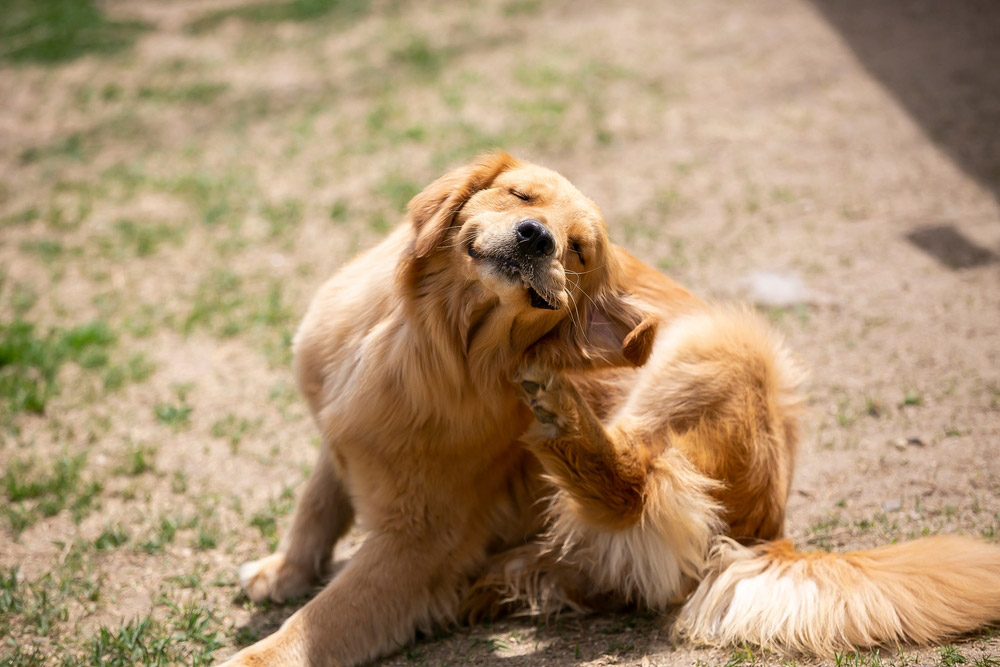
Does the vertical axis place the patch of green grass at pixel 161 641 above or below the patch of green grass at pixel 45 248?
below

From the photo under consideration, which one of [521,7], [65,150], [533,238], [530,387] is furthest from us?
[521,7]

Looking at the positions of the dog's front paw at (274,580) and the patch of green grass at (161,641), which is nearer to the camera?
the patch of green grass at (161,641)

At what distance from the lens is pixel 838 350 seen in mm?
5051

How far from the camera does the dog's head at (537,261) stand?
2842 millimetres

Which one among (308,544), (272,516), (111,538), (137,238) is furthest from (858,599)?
(137,238)

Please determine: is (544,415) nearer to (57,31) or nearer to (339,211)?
(339,211)

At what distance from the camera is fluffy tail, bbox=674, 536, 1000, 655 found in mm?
2998

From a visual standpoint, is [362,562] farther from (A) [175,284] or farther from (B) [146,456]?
(A) [175,284]

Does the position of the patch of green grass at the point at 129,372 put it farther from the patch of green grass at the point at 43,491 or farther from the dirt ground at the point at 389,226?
the patch of green grass at the point at 43,491

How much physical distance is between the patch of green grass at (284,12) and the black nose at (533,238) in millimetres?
7664

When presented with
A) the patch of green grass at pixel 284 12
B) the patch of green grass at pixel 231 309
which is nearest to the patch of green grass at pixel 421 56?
the patch of green grass at pixel 284 12

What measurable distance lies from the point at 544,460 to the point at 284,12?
8.28m

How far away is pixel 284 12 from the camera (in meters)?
9.70

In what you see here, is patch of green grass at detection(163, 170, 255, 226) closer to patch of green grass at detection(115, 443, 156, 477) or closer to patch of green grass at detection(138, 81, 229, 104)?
patch of green grass at detection(138, 81, 229, 104)
